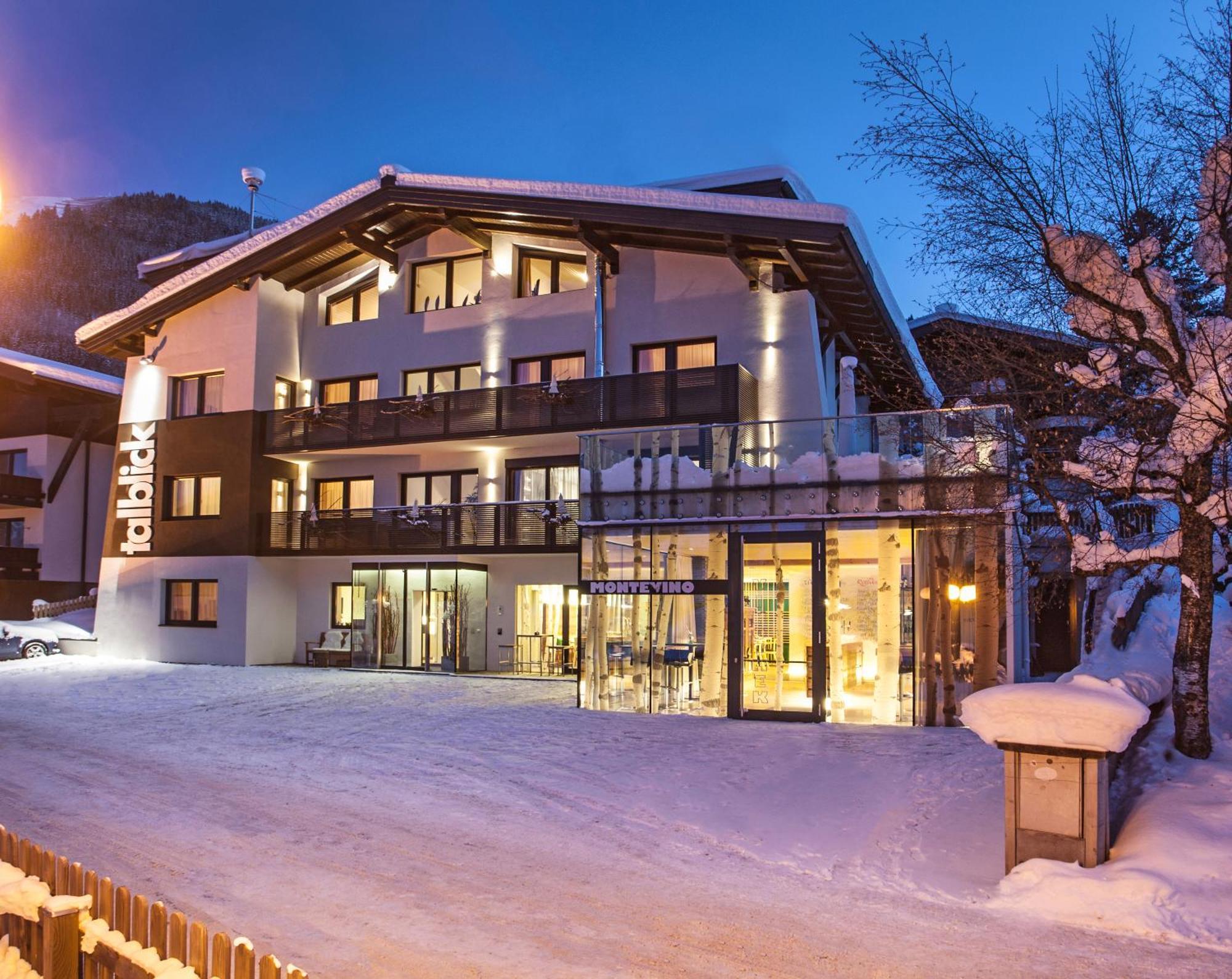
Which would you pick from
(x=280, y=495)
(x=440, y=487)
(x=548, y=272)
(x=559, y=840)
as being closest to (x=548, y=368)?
(x=548, y=272)

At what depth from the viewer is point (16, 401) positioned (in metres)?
33.5

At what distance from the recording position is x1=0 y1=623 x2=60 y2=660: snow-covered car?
25.4 metres

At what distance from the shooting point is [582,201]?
21.3 meters

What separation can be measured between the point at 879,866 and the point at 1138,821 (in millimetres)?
1876

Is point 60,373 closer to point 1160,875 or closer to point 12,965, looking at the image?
point 12,965

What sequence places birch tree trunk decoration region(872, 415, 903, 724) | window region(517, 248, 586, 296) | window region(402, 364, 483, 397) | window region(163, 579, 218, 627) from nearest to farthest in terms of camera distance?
birch tree trunk decoration region(872, 415, 903, 724) < window region(517, 248, 586, 296) < window region(402, 364, 483, 397) < window region(163, 579, 218, 627)

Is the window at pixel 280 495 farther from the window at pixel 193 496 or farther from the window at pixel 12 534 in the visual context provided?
the window at pixel 12 534

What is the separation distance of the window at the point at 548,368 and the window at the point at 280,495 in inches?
276

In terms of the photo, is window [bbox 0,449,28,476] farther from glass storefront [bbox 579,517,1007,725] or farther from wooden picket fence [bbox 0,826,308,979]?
wooden picket fence [bbox 0,826,308,979]

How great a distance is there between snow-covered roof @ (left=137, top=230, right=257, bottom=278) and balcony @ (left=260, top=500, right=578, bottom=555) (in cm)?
952

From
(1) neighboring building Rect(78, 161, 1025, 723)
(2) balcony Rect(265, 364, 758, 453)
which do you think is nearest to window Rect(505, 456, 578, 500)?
(1) neighboring building Rect(78, 161, 1025, 723)

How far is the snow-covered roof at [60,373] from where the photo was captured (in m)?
31.5

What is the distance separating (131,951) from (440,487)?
21.2m

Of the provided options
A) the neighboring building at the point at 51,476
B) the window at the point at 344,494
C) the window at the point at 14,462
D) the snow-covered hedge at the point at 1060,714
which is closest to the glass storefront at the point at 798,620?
the snow-covered hedge at the point at 1060,714
